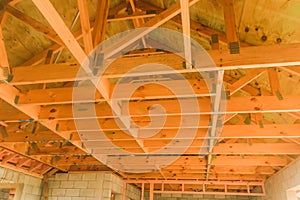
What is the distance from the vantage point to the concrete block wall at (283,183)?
481 centimetres

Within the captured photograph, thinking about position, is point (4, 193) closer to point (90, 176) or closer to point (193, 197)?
point (90, 176)

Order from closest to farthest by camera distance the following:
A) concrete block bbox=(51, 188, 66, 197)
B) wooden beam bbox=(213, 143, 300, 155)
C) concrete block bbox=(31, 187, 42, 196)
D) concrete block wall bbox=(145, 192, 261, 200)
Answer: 1. wooden beam bbox=(213, 143, 300, 155)
2. concrete block bbox=(31, 187, 42, 196)
3. concrete block bbox=(51, 188, 66, 197)
4. concrete block wall bbox=(145, 192, 261, 200)

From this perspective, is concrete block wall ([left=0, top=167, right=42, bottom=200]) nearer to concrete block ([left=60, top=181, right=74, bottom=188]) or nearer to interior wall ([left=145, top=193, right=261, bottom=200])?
concrete block ([left=60, top=181, right=74, bottom=188])

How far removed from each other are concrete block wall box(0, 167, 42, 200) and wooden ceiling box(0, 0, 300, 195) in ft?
3.01

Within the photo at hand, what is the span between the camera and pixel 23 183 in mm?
5852

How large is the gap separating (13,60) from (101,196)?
4.01m

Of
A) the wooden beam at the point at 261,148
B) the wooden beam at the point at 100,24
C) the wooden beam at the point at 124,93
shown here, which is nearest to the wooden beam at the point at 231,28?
the wooden beam at the point at 124,93

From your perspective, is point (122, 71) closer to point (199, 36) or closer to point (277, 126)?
point (199, 36)

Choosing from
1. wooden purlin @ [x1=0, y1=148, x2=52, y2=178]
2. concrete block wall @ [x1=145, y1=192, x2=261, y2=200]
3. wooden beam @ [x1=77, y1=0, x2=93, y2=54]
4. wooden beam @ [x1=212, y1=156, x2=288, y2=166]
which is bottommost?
concrete block wall @ [x1=145, y1=192, x2=261, y2=200]

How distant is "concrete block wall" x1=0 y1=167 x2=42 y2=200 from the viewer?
5.42 m

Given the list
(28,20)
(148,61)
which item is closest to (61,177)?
(28,20)

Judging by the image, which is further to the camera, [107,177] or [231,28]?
[107,177]

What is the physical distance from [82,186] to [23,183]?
1320 millimetres

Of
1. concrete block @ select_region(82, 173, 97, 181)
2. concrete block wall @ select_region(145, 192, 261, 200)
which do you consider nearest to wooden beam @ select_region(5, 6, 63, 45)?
concrete block @ select_region(82, 173, 97, 181)
